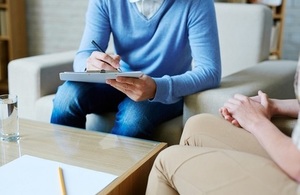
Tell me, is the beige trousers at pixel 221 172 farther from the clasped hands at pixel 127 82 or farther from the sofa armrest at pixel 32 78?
the sofa armrest at pixel 32 78

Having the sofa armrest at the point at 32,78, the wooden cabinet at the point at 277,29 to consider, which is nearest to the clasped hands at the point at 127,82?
the sofa armrest at the point at 32,78

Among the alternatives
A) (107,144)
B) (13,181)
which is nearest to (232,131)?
(107,144)

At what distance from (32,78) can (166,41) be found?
23.1 inches

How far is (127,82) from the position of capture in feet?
3.58

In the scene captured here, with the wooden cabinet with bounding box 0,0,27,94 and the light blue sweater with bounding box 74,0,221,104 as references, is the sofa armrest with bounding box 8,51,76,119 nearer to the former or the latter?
the light blue sweater with bounding box 74,0,221,104

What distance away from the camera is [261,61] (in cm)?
167

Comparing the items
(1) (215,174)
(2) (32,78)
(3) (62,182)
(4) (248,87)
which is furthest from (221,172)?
(2) (32,78)

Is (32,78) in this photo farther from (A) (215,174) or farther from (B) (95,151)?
(A) (215,174)

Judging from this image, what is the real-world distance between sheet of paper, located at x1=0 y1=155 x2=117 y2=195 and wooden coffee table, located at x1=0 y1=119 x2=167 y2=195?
26 millimetres

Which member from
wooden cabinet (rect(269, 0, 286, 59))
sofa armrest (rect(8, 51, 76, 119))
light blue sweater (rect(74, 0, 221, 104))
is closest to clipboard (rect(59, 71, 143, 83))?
light blue sweater (rect(74, 0, 221, 104))

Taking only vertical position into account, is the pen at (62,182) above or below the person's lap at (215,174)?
below

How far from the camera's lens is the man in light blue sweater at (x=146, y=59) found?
120cm

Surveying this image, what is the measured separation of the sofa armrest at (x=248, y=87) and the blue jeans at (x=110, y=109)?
0.11 metres

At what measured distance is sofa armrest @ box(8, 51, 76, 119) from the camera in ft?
5.07
